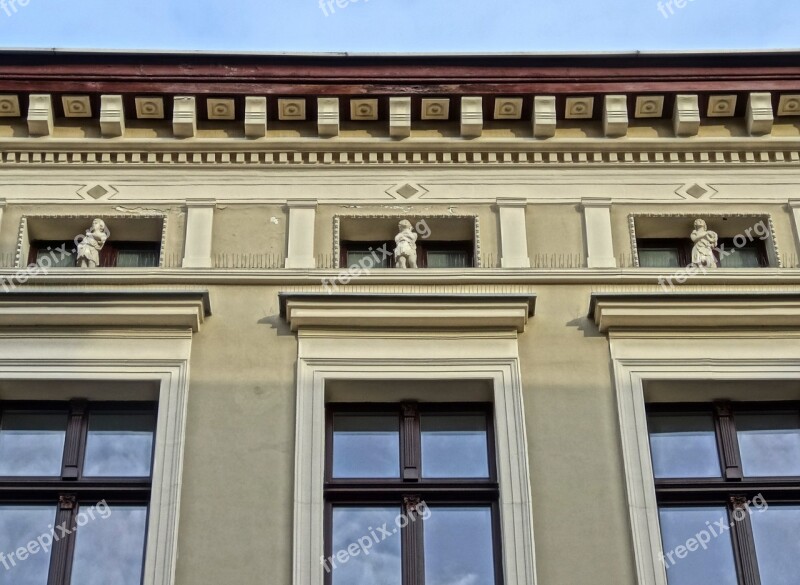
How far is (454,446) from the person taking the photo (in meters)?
14.8

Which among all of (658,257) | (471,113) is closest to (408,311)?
(471,113)

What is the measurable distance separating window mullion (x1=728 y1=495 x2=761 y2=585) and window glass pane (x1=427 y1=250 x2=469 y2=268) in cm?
405

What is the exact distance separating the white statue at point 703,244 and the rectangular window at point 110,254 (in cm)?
594

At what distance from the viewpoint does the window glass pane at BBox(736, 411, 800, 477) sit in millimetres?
14648

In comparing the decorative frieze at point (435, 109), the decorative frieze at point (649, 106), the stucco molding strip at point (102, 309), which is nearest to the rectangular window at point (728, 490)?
the decorative frieze at point (649, 106)

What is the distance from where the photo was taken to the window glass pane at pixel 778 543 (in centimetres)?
1386

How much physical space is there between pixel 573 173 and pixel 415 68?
218 cm

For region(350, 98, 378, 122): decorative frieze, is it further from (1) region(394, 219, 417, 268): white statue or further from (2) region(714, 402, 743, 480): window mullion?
(2) region(714, 402, 743, 480): window mullion

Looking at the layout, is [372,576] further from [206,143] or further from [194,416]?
[206,143]

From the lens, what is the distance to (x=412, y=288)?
15.6 m

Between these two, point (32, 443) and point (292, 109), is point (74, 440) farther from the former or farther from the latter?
point (292, 109)

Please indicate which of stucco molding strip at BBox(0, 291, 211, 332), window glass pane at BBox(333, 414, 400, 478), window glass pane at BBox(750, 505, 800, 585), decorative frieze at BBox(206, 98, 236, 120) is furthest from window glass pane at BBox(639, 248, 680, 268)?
stucco molding strip at BBox(0, 291, 211, 332)
